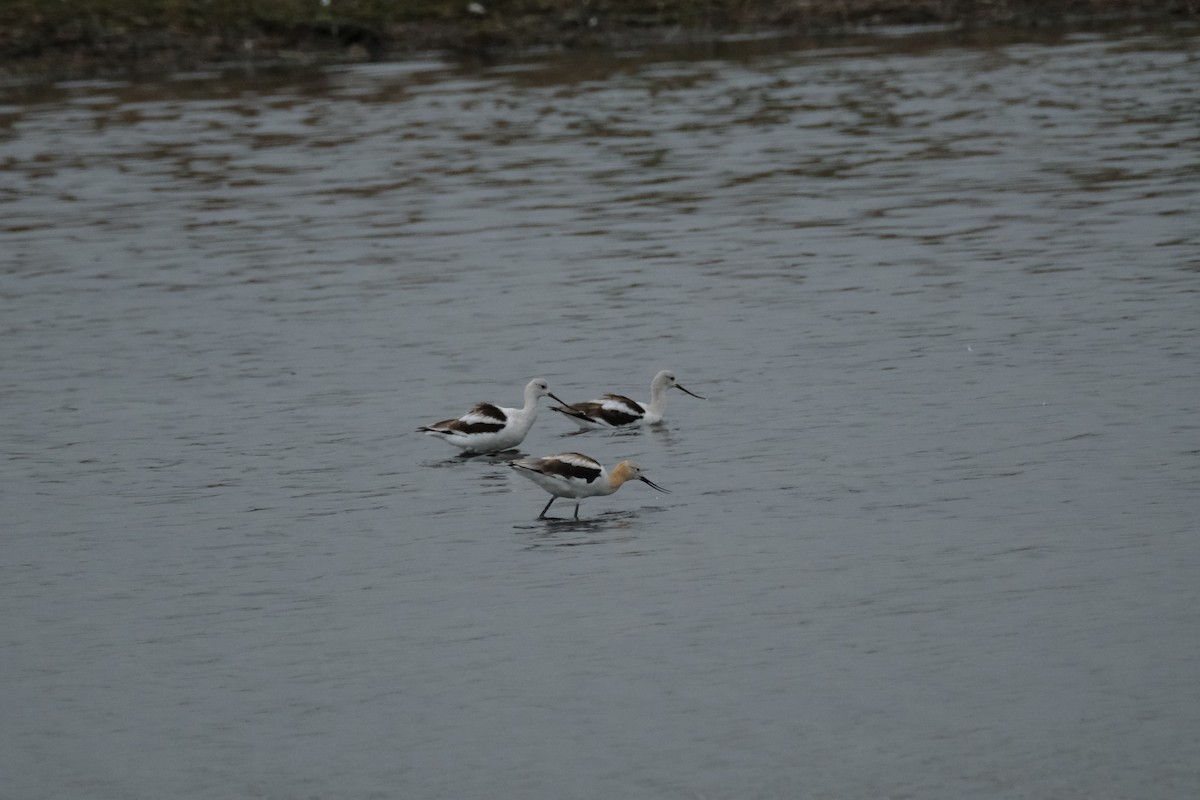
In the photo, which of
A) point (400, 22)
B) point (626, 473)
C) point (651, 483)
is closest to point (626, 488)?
point (651, 483)

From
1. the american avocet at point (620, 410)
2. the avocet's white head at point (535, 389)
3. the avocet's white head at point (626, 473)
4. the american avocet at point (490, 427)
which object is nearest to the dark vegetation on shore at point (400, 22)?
the american avocet at point (620, 410)

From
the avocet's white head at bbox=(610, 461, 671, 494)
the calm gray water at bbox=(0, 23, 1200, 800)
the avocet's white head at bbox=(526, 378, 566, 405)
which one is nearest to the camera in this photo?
the calm gray water at bbox=(0, 23, 1200, 800)

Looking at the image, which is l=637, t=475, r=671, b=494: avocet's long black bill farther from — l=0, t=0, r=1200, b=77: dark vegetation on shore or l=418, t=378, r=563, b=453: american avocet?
l=0, t=0, r=1200, b=77: dark vegetation on shore

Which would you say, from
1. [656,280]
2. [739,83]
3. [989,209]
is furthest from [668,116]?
[656,280]

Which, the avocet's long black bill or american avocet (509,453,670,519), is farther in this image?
the avocet's long black bill

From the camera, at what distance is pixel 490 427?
65.2ft

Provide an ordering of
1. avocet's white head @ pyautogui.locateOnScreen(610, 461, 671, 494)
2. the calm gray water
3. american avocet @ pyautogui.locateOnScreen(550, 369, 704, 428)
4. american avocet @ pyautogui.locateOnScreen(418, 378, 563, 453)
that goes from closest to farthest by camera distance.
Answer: the calm gray water, avocet's white head @ pyautogui.locateOnScreen(610, 461, 671, 494), american avocet @ pyautogui.locateOnScreen(418, 378, 563, 453), american avocet @ pyautogui.locateOnScreen(550, 369, 704, 428)

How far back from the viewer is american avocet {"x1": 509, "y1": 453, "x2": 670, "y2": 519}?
55.9ft

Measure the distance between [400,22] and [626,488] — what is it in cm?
4461

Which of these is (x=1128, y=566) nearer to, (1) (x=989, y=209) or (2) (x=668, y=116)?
(1) (x=989, y=209)

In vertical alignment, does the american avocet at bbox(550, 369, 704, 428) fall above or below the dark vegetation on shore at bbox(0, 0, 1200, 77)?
below

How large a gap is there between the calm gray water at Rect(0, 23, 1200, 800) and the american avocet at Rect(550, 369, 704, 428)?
275 millimetres

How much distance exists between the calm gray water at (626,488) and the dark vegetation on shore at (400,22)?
19.8m

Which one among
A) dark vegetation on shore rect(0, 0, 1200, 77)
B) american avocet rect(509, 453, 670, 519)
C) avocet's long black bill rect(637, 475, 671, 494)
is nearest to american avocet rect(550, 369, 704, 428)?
avocet's long black bill rect(637, 475, 671, 494)
